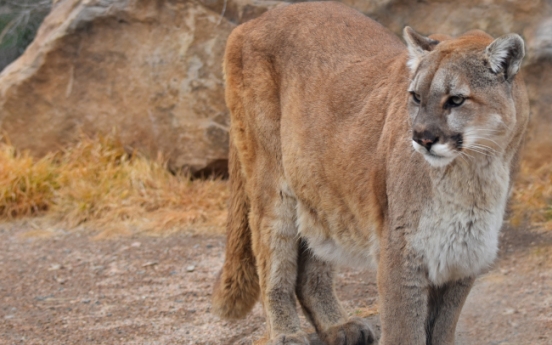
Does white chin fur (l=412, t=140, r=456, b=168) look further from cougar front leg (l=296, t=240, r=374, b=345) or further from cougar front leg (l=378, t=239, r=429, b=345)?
cougar front leg (l=296, t=240, r=374, b=345)

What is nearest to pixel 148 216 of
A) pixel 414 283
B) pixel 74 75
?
pixel 74 75

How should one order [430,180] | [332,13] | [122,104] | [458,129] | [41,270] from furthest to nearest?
[122,104]
[41,270]
[332,13]
[430,180]
[458,129]

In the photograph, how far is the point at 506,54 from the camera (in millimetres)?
3148

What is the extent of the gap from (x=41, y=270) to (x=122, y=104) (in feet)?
6.56

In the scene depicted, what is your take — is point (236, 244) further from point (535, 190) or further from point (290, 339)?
point (535, 190)

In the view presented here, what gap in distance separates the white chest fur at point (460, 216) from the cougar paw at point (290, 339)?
1212mm

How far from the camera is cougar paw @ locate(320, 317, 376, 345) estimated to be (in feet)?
14.2

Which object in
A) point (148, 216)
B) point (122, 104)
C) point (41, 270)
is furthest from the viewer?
point (122, 104)

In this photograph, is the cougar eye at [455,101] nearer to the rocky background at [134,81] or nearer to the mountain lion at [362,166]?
the mountain lion at [362,166]

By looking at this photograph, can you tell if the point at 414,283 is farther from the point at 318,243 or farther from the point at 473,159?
the point at 318,243

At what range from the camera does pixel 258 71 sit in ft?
14.6

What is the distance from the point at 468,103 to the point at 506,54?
0.24m

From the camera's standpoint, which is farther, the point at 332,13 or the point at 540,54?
the point at 540,54

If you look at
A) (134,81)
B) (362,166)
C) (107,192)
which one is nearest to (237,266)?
(362,166)
